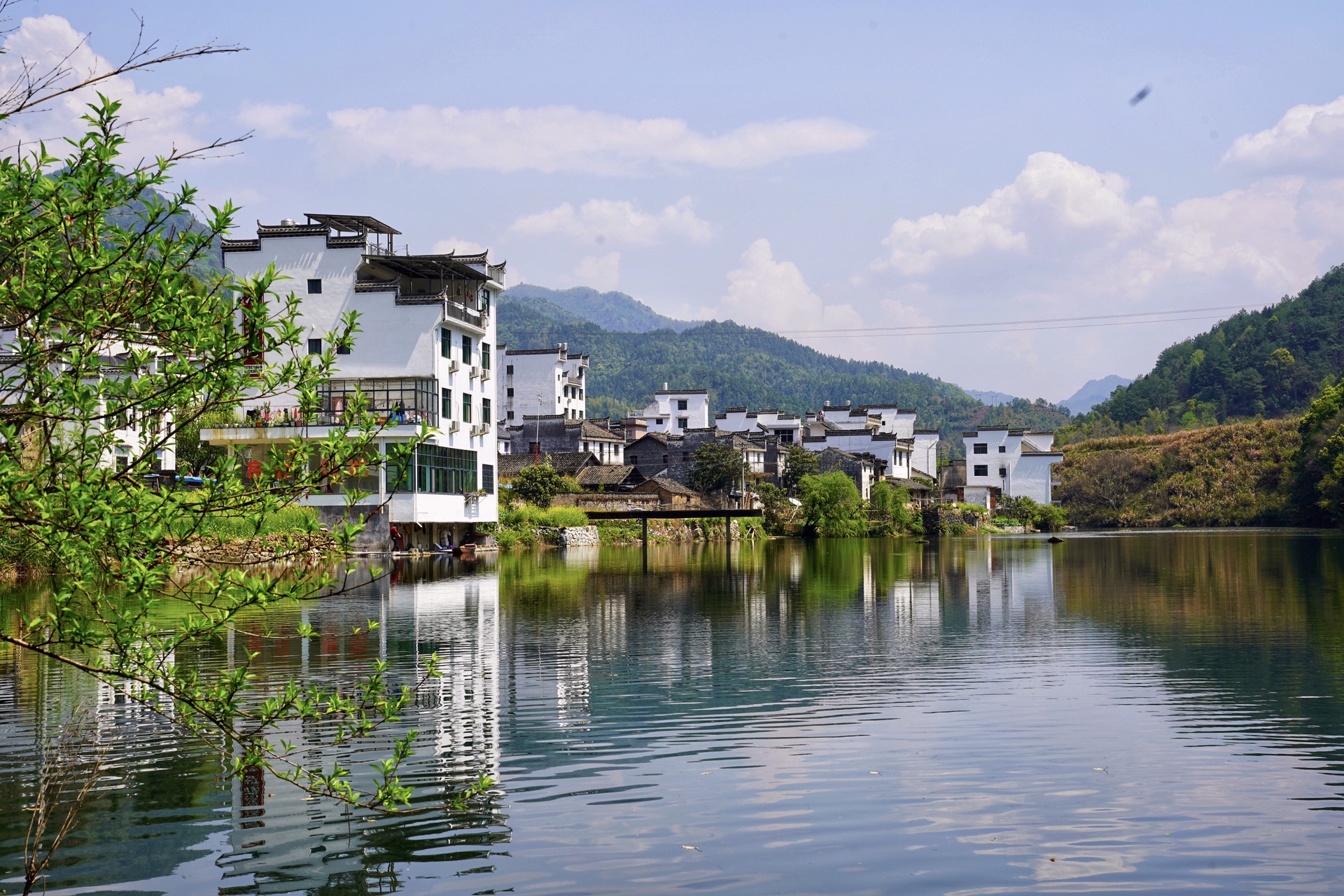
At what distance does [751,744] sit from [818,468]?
270 feet

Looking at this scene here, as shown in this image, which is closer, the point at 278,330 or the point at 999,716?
the point at 278,330

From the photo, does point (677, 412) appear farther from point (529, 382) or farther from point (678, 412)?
point (529, 382)

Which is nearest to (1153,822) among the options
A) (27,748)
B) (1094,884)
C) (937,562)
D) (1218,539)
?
(1094,884)

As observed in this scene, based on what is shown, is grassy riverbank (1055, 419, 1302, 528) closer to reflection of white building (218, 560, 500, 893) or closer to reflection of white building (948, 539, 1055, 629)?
reflection of white building (948, 539, 1055, 629)

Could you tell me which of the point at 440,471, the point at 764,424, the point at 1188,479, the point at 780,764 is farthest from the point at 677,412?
the point at 780,764

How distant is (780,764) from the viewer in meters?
11.9

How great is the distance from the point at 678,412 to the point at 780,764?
10695 centimetres

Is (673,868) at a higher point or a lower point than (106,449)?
lower

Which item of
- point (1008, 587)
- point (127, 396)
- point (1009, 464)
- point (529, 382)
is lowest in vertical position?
point (1008, 587)

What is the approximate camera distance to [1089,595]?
3131 centimetres

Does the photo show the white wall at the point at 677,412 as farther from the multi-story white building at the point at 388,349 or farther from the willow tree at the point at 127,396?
the willow tree at the point at 127,396

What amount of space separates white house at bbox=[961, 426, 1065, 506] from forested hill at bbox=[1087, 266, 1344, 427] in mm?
36395

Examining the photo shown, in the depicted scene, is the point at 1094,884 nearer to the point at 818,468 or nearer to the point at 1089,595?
the point at 1089,595

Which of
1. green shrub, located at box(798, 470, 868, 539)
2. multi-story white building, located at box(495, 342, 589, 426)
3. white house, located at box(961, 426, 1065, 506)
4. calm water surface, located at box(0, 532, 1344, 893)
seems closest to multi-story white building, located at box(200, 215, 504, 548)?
calm water surface, located at box(0, 532, 1344, 893)
